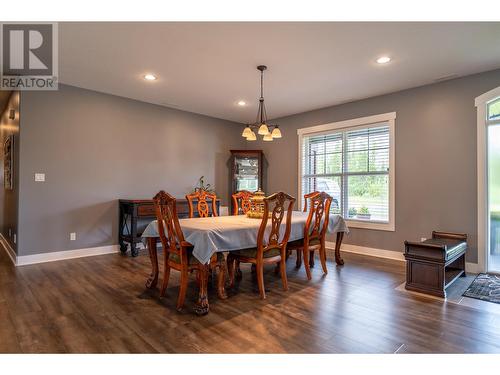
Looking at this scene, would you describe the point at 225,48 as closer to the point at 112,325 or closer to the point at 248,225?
the point at 248,225

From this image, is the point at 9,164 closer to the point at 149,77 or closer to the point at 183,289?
the point at 149,77

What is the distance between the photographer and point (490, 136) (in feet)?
12.0

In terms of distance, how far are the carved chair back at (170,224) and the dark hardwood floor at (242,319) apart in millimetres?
498

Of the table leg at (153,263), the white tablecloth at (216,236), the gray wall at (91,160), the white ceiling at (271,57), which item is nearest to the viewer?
the white tablecloth at (216,236)

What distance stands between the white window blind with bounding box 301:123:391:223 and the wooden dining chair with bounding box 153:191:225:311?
3.17 meters

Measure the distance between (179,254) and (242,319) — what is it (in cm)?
79

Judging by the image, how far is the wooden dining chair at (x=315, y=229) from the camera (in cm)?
340

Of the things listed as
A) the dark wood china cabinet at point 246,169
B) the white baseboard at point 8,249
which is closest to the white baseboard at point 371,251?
the dark wood china cabinet at point 246,169

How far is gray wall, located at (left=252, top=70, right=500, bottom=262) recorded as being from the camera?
379 cm

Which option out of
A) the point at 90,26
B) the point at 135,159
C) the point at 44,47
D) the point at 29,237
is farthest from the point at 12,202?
the point at 90,26

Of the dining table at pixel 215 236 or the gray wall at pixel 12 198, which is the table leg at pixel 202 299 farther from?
the gray wall at pixel 12 198

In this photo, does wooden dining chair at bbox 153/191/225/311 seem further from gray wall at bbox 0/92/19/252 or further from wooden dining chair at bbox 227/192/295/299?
gray wall at bbox 0/92/19/252

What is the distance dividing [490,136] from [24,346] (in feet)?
17.0
